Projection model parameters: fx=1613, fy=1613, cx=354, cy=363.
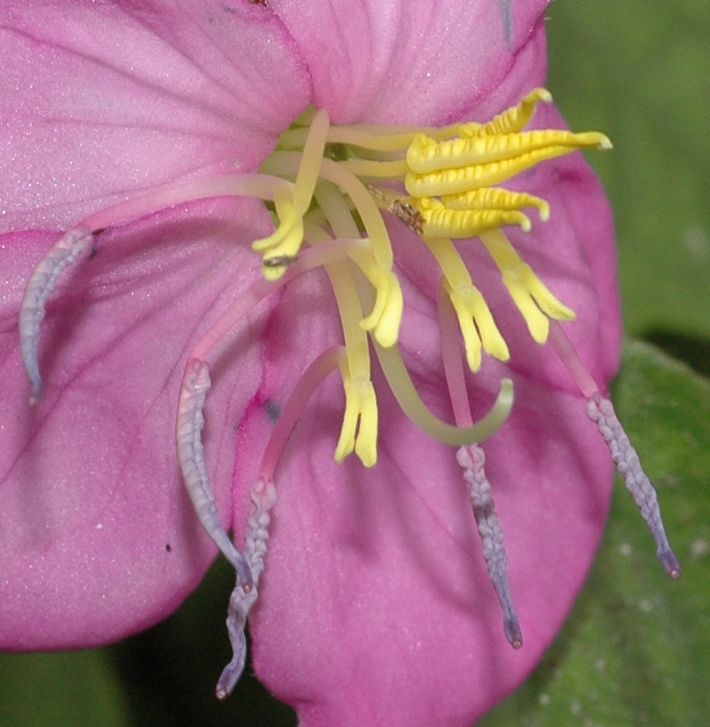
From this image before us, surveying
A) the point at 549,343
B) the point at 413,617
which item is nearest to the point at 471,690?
the point at 413,617

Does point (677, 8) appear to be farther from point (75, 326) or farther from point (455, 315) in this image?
point (75, 326)

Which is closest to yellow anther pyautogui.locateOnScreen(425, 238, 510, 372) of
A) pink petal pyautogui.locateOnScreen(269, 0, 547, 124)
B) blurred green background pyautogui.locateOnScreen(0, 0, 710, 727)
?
pink petal pyautogui.locateOnScreen(269, 0, 547, 124)

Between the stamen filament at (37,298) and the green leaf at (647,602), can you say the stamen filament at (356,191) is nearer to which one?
the stamen filament at (37,298)

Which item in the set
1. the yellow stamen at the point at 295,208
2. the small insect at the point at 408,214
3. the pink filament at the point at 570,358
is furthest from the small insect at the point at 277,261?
the pink filament at the point at 570,358

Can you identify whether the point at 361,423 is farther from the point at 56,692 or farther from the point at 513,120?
the point at 56,692

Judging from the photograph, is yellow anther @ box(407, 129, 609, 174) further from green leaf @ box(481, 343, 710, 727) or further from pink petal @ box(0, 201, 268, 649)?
green leaf @ box(481, 343, 710, 727)

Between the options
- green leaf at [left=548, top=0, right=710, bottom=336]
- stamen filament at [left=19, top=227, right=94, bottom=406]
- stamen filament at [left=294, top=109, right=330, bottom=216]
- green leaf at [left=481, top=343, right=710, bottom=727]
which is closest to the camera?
stamen filament at [left=19, top=227, right=94, bottom=406]

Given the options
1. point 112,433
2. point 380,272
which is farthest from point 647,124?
point 112,433
